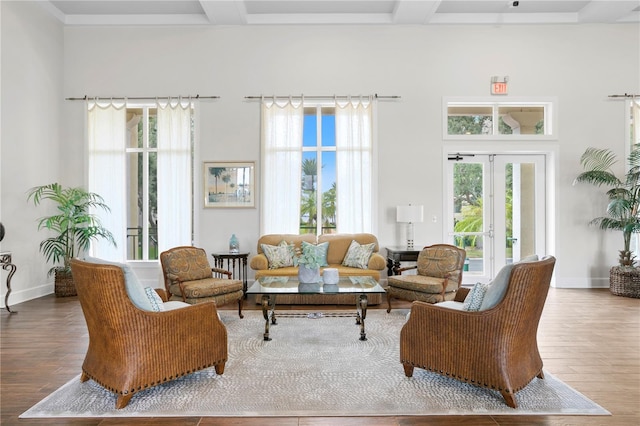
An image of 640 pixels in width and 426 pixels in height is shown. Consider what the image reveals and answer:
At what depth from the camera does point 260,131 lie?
21.5 feet

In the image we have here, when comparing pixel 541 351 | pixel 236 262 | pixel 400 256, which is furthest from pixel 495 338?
pixel 236 262

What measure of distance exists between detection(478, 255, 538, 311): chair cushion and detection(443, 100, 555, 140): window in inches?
182

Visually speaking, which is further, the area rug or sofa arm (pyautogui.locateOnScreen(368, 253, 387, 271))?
sofa arm (pyautogui.locateOnScreen(368, 253, 387, 271))

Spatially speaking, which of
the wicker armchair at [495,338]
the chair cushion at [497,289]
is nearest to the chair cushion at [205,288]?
the wicker armchair at [495,338]

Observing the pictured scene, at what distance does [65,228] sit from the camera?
20.3 feet

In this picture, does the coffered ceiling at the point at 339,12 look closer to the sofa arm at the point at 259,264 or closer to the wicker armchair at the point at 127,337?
the sofa arm at the point at 259,264

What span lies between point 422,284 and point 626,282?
145 inches

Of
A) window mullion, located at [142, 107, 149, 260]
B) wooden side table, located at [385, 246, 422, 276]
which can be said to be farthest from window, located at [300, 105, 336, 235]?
window mullion, located at [142, 107, 149, 260]

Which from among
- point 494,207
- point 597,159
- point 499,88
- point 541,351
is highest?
point 499,88

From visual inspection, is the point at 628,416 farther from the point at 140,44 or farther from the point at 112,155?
the point at 140,44

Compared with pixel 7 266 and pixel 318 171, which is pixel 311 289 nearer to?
pixel 318 171

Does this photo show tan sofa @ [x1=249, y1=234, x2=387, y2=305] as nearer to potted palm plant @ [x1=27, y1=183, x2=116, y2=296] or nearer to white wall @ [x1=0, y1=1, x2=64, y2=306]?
potted palm plant @ [x1=27, y1=183, x2=116, y2=296]

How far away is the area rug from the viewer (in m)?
2.45

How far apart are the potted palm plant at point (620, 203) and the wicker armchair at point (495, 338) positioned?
4.36 meters
